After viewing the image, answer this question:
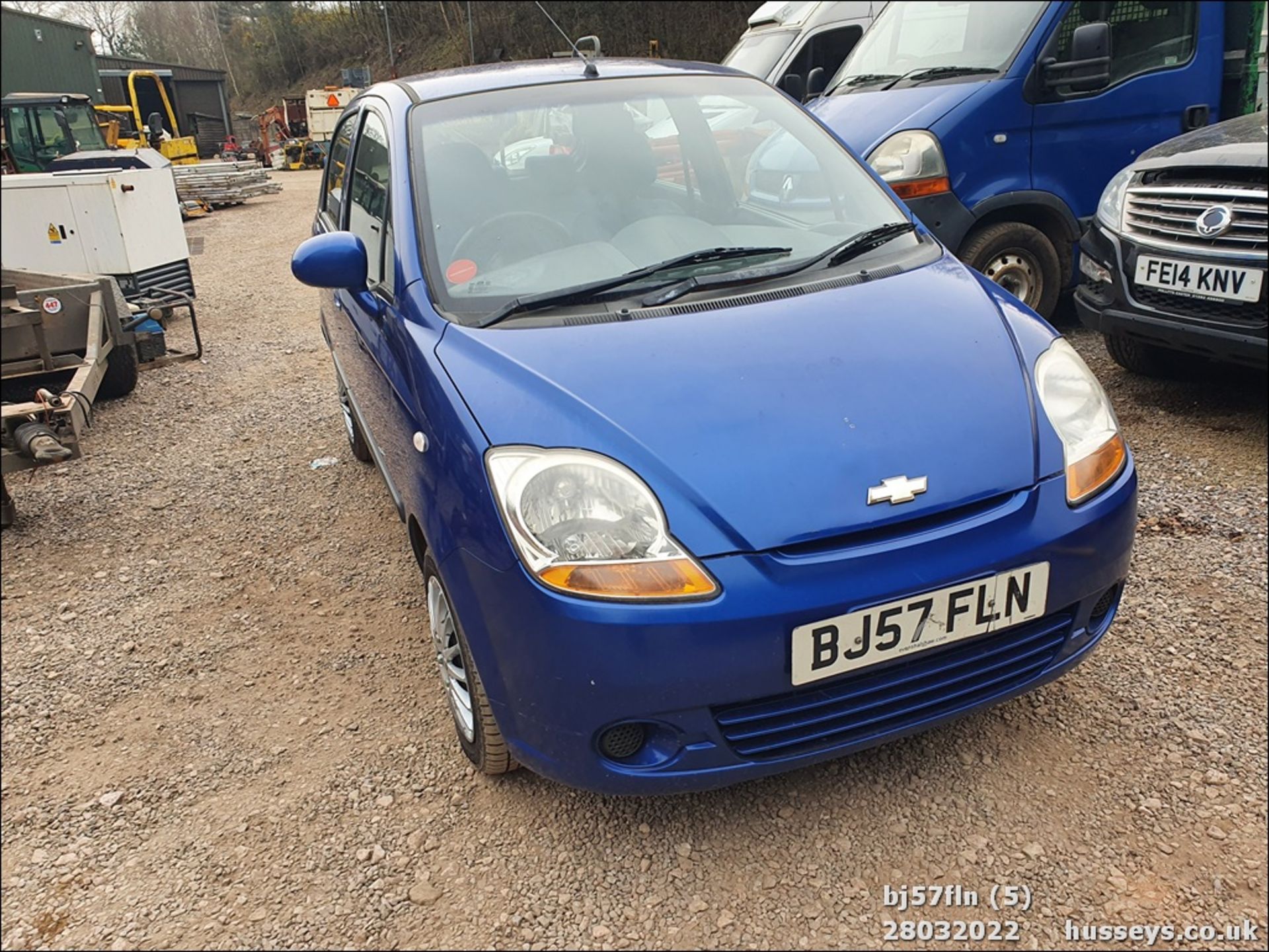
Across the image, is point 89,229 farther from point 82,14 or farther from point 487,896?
point 487,896

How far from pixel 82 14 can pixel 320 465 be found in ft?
8.73

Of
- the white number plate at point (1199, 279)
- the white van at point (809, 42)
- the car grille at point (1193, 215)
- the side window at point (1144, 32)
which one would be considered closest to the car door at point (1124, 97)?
the side window at point (1144, 32)

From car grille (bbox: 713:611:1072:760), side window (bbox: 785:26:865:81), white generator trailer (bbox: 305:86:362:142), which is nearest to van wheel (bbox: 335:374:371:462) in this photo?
car grille (bbox: 713:611:1072:760)

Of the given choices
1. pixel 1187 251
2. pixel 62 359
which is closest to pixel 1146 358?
pixel 1187 251

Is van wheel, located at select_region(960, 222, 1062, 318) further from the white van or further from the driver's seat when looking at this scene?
the white van

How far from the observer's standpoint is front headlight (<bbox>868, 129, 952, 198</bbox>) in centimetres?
474

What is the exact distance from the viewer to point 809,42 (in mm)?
8609

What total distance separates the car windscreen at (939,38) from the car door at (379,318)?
136 inches

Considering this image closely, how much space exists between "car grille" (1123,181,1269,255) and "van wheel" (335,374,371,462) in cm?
336

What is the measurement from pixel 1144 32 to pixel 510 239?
4419mm

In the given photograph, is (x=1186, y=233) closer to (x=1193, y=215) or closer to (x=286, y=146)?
(x=1193, y=215)

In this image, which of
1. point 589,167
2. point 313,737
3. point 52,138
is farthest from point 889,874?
point 52,138

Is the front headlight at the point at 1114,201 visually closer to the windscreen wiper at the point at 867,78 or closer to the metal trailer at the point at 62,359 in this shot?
the windscreen wiper at the point at 867,78

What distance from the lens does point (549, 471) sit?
1.83 meters
